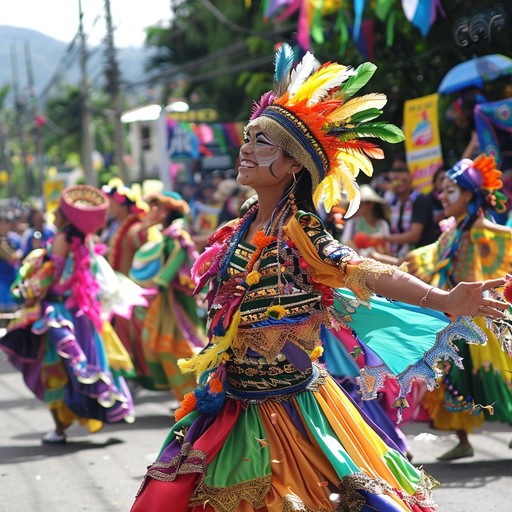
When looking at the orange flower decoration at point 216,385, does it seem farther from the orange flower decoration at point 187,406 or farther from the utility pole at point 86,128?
the utility pole at point 86,128

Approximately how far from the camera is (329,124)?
4.64 m

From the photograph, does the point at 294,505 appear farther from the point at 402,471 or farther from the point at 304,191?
the point at 304,191

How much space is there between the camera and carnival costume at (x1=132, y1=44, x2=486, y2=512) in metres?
4.38

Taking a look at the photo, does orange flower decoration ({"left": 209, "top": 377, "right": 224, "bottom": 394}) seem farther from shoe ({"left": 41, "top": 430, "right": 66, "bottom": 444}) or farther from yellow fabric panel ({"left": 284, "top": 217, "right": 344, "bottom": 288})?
shoe ({"left": 41, "top": 430, "right": 66, "bottom": 444})

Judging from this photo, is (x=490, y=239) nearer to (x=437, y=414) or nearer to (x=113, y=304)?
(x=437, y=414)

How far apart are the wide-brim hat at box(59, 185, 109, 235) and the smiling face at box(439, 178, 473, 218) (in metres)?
2.68

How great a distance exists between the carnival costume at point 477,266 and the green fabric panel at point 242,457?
3.43 m

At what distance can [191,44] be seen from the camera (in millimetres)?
35156

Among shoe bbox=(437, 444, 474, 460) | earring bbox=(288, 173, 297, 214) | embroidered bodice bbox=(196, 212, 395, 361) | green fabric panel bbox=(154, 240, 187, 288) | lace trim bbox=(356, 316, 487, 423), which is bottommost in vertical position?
shoe bbox=(437, 444, 474, 460)

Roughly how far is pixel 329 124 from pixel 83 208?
4396 millimetres

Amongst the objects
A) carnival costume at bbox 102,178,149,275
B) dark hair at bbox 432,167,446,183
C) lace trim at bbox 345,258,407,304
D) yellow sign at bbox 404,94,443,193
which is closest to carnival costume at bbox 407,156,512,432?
lace trim at bbox 345,258,407,304

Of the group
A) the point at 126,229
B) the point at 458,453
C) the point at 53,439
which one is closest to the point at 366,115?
the point at 458,453

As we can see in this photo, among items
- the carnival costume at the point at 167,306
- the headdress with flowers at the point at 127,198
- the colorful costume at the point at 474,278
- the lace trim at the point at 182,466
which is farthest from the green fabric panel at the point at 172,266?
the lace trim at the point at 182,466

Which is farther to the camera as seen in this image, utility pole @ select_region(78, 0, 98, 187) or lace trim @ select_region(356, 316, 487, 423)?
utility pole @ select_region(78, 0, 98, 187)
